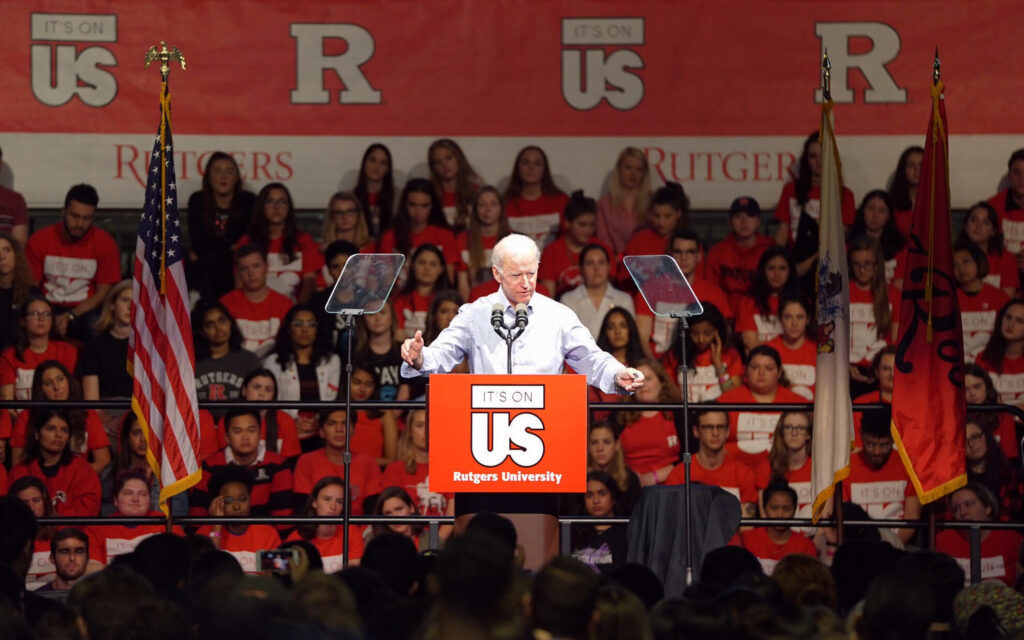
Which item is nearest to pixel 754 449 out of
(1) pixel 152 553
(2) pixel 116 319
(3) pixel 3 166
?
(2) pixel 116 319

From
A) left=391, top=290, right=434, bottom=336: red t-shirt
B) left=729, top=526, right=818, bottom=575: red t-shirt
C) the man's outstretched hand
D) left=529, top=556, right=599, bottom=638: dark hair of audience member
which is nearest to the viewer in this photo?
left=529, top=556, right=599, bottom=638: dark hair of audience member

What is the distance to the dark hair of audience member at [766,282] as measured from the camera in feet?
31.4

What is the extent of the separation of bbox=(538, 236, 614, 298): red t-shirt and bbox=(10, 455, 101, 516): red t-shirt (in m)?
2.97

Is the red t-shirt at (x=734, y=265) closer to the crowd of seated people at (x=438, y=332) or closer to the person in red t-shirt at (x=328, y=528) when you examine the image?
the crowd of seated people at (x=438, y=332)

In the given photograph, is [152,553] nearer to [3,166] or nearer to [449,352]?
[449,352]

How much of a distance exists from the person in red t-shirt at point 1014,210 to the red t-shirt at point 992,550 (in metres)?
2.49

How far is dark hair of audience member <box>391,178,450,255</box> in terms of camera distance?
32.8ft

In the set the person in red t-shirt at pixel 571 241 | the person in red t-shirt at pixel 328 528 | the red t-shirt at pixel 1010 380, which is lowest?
the person in red t-shirt at pixel 328 528

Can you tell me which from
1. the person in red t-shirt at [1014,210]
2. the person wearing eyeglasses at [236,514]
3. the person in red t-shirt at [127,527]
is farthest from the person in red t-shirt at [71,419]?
the person in red t-shirt at [1014,210]

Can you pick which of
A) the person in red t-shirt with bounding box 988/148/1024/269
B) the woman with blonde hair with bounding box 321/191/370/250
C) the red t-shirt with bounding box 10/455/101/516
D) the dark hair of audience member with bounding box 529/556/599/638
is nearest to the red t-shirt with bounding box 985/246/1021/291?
the person in red t-shirt with bounding box 988/148/1024/269

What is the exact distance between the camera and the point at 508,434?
6.17 metres

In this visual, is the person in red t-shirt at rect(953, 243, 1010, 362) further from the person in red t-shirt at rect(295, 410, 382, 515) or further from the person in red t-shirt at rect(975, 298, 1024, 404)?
the person in red t-shirt at rect(295, 410, 382, 515)

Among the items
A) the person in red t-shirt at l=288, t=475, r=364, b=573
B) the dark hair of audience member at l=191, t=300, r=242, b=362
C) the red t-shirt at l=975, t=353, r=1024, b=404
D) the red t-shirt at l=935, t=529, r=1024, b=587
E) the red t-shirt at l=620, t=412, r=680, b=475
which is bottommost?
the red t-shirt at l=935, t=529, r=1024, b=587

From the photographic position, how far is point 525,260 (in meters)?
6.53
